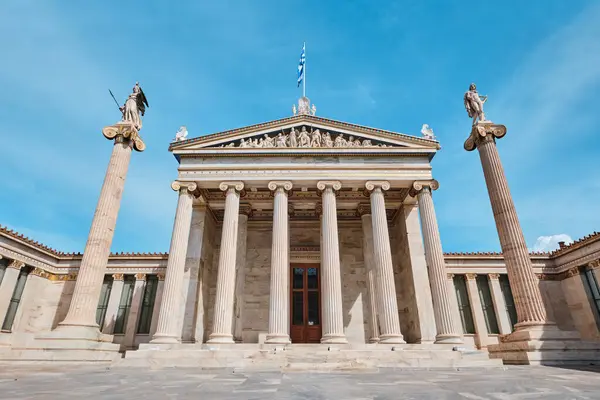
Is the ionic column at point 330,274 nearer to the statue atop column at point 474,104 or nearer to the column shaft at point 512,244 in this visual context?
the column shaft at point 512,244

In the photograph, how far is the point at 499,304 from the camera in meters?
23.2

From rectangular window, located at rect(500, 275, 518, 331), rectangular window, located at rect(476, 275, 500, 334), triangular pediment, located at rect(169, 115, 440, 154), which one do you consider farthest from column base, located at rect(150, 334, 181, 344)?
rectangular window, located at rect(500, 275, 518, 331)

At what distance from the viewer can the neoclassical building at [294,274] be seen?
14.9 meters

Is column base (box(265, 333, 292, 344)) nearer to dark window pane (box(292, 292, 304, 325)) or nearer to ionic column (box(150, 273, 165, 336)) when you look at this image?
dark window pane (box(292, 292, 304, 325))

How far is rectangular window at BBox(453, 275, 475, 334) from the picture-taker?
76.2 feet

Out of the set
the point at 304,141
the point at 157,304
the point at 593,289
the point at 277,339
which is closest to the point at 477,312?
the point at 593,289

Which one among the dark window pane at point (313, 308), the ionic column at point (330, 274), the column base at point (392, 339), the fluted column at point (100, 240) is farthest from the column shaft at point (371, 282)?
the fluted column at point (100, 240)

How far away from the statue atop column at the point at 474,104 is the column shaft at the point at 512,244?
1403 mm

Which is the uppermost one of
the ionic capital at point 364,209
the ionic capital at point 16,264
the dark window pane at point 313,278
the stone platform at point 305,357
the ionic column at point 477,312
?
the ionic capital at point 364,209

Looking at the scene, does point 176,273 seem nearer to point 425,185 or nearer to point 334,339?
point 334,339

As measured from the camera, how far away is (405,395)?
5.80m

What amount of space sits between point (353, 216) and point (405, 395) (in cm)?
1899

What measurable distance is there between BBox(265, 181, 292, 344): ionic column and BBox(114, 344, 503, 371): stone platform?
1.04 metres

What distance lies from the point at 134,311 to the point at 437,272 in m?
20.3
